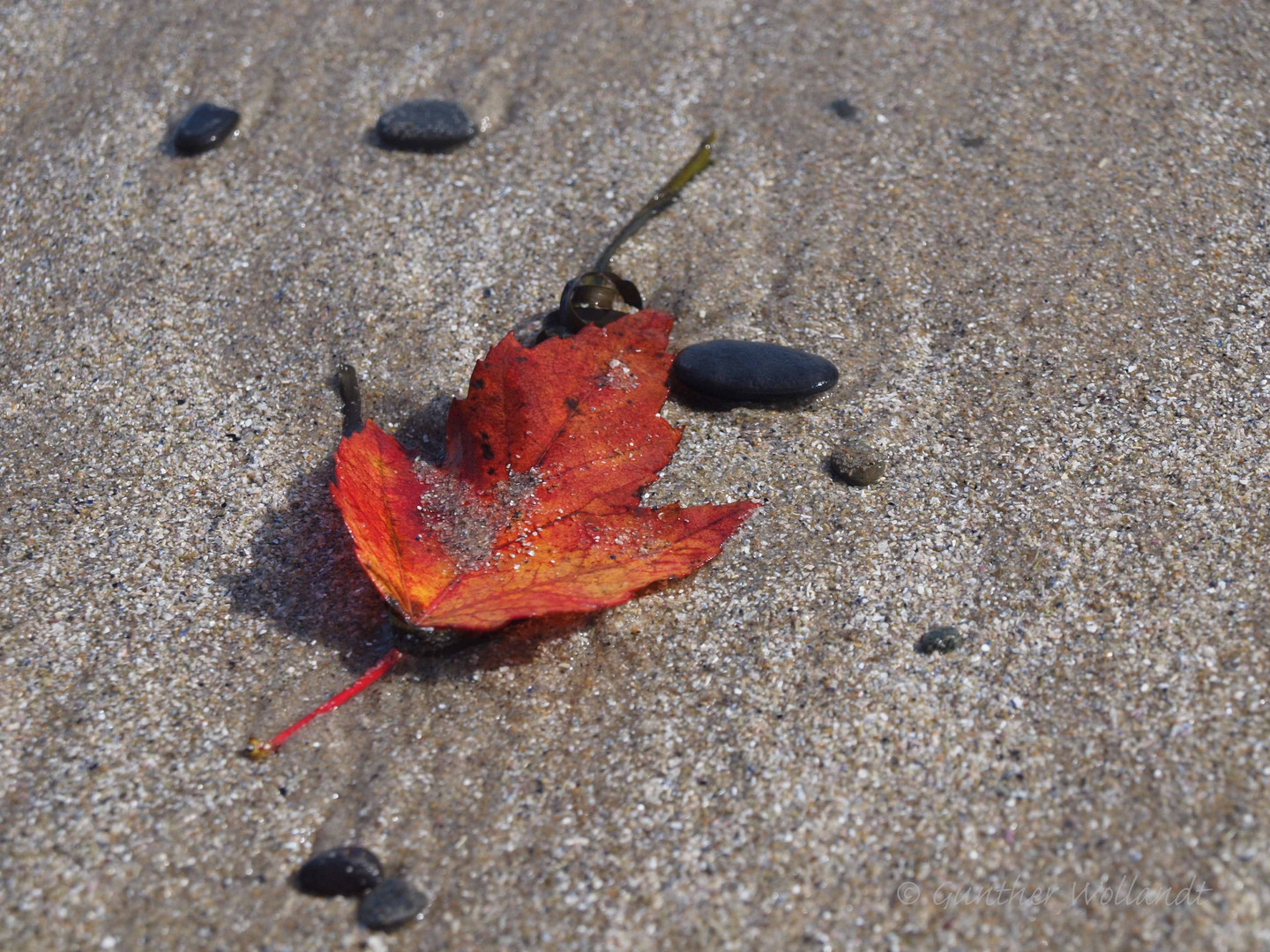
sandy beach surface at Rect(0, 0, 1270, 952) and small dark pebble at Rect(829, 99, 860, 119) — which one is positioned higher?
small dark pebble at Rect(829, 99, 860, 119)

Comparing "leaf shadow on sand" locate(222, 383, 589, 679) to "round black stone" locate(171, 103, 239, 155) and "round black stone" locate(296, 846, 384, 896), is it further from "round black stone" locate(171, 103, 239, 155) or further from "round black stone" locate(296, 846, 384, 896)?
"round black stone" locate(171, 103, 239, 155)

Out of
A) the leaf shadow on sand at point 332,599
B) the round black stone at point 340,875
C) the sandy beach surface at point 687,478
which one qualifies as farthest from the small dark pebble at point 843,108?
the round black stone at point 340,875

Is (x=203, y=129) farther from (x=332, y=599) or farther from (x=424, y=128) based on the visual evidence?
(x=332, y=599)

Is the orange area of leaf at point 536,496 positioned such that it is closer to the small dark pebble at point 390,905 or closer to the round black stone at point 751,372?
the round black stone at point 751,372

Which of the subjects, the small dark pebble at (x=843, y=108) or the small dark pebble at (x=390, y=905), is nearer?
the small dark pebble at (x=390, y=905)

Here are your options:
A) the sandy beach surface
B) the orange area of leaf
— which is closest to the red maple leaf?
the orange area of leaf

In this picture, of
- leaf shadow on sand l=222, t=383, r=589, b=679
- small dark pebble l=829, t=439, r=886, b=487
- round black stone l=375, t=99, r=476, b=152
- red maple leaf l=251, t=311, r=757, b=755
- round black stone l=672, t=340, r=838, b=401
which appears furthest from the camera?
round black stone l=375, t=99, r=476, b=152
